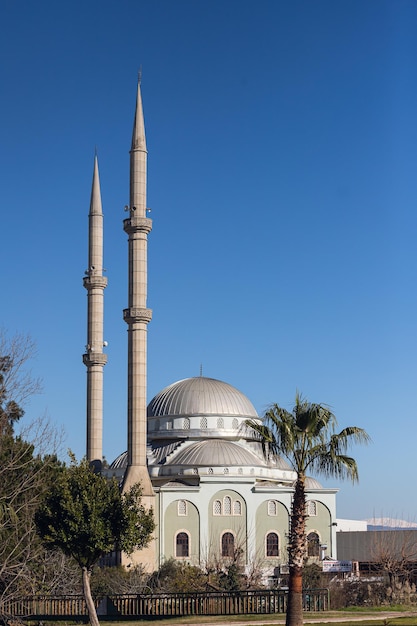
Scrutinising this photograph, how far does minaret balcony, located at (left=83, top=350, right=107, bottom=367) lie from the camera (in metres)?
63.4

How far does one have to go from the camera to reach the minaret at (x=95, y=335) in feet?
208

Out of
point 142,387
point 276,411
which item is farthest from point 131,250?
point 276,411

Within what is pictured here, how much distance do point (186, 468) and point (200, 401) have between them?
25.1 ft

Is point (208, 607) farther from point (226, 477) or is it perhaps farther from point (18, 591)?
point (226, 477)

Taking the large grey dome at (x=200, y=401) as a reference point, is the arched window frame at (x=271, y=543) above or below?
below

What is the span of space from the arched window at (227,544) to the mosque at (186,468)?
6 centimetres

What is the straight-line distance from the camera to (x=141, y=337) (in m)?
57.7

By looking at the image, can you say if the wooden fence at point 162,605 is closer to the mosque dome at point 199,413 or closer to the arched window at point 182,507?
the arched window at point 182,507

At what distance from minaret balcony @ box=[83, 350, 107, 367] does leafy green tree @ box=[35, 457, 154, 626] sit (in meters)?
34.7

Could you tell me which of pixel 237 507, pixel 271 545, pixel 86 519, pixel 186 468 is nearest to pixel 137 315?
pixel 186 468

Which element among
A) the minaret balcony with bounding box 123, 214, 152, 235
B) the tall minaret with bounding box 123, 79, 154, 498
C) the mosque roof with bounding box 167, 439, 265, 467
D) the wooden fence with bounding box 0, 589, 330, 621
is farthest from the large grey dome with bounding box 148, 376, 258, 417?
the wooden fence with bounding box 0, 589, 330, 621

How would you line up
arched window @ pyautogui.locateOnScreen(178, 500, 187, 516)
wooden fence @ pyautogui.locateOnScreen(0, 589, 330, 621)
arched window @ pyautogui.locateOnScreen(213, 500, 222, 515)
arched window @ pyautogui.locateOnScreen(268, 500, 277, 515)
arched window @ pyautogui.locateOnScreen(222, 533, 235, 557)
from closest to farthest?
wooden fence @ pyautogui.locateOnScreen(0, 589, 330, 621) < arched window @ pyautogui.locateOnScreen(222, 533, 235, 557) < arched window @ pyautogui.locateOnScreen(178, 500, 187, 516) < arched window @ pyautogui.locateOnScreen(213, 500, 222, 515) < arched window @ pyautogui.locateOnScreen(268, 500, 277, 515)

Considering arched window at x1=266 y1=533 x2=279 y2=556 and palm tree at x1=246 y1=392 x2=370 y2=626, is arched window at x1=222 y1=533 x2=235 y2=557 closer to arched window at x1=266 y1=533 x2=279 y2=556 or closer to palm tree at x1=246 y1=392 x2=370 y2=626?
arched window at x1=266 y1=533 x2=279 y2=556

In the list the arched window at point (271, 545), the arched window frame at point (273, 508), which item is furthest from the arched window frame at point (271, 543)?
the arched window frame at point (273, 508)
